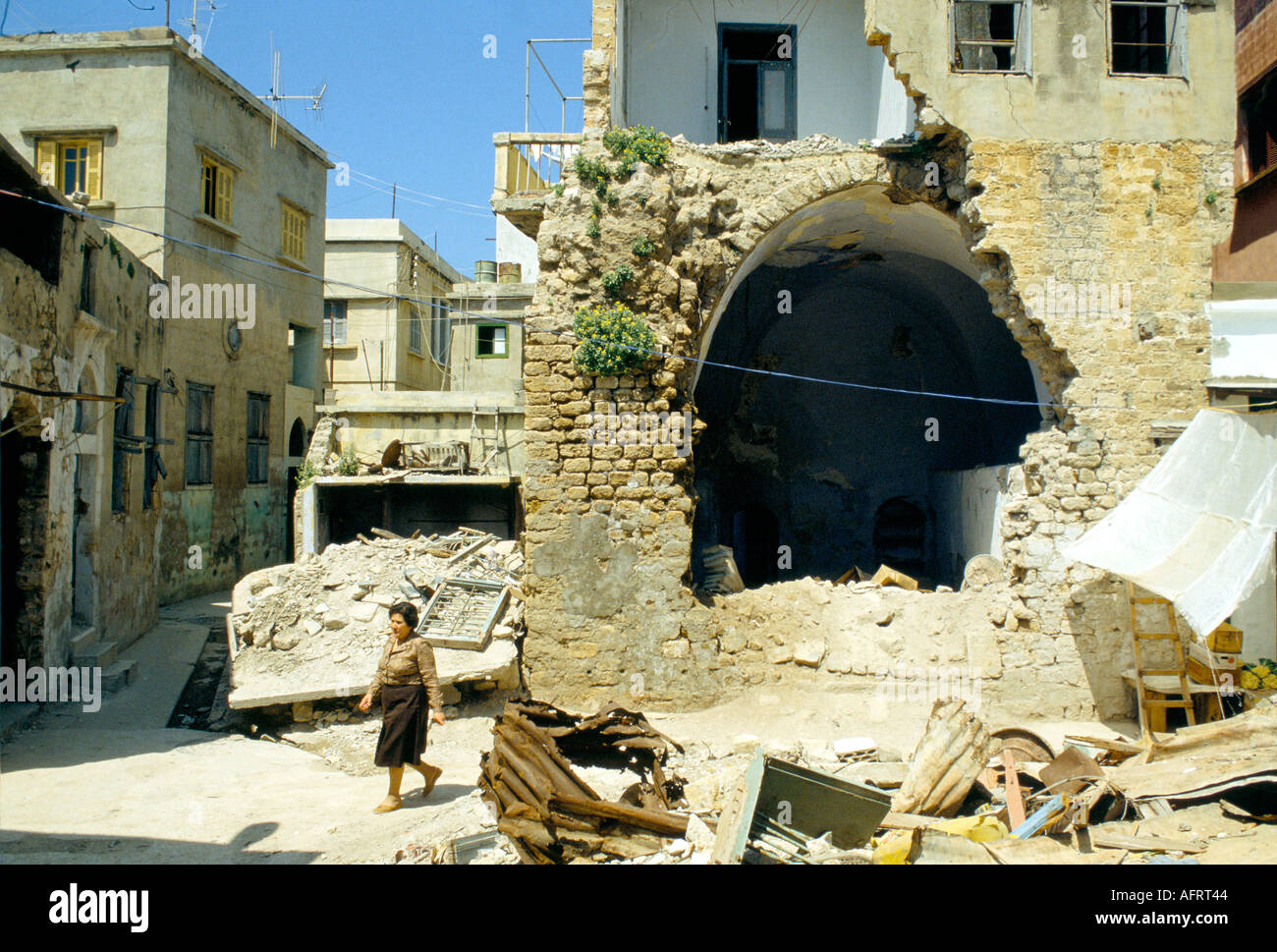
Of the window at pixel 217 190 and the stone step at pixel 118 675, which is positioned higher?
the window at pixel 217 190

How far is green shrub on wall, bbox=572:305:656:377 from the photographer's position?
364 inches

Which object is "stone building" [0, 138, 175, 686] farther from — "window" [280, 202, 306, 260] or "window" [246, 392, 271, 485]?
"window" [280, 202, 306, 260]

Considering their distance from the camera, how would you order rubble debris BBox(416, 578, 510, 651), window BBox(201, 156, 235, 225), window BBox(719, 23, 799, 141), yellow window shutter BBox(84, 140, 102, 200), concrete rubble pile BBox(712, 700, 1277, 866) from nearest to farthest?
1. concrete rubble pile BBox(712, 700, 1277, 866)
2. rubble debris BBox(416, 578, 510, 651)
3. window BBox(719, 23, 799, 141)
4. yellow window shutter BBox(84, 140, 102, 200)
5. window BBox(201, 156, 235, 225)

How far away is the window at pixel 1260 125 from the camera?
15.5m

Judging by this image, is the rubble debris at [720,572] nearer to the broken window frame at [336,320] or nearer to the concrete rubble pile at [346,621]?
the concrete rubble pile at [346,621]

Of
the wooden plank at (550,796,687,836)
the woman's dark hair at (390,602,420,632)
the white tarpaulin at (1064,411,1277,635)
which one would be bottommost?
the wooden plank at (550,796,687,836)

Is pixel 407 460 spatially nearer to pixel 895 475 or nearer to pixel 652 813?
pixel 895 475

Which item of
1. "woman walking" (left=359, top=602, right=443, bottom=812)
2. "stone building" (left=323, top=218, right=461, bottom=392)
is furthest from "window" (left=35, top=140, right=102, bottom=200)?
"woman walking" (left=359, top=602, right=443, bottom=812)

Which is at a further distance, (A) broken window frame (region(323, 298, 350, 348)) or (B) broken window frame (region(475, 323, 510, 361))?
(A) broken window frame (region(323, 298, 350, 348))

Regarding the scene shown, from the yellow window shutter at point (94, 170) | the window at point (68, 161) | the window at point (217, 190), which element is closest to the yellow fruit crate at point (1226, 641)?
the window at point (217, 190)

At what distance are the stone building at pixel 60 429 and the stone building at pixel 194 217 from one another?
7.94ft

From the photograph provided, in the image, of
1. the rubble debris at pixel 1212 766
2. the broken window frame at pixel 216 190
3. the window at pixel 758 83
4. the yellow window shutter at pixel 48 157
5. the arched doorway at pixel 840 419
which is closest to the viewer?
the rubble debris at pixel 1212 766

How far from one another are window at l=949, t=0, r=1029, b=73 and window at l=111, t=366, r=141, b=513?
421 inches
